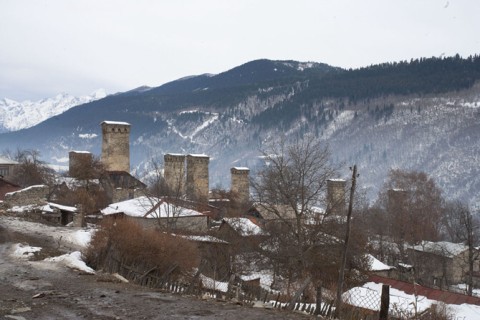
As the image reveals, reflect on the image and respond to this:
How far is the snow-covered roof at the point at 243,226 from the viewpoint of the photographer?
2889 centimetres

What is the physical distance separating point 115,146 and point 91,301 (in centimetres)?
4457

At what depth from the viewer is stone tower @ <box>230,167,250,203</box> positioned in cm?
5212

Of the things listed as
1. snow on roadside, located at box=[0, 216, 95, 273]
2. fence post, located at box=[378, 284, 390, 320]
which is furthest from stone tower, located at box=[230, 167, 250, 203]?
fence post, located at box=[378, 284, 390, 320]

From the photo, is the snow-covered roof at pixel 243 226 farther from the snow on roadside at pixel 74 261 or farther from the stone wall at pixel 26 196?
the snow on roadside at pixel 74 261

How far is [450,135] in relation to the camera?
13225 cm

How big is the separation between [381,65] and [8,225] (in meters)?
191

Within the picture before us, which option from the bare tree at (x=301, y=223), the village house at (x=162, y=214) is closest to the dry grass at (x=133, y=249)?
the bare tree at (x=301, y=223)

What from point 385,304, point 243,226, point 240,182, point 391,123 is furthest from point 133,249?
point 391,123

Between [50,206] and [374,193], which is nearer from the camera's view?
[50,206]

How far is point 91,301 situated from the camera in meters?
9.66

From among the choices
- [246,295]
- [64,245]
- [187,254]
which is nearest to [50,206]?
[64,245]

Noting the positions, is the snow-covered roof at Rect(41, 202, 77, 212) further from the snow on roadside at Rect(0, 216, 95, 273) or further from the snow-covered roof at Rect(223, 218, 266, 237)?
the snow-covered roof at Rect(223, 218, 266, 237)

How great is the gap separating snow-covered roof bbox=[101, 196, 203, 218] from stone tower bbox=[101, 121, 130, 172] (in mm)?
19379

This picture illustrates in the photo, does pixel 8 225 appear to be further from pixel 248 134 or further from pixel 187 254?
pixel 248 134
